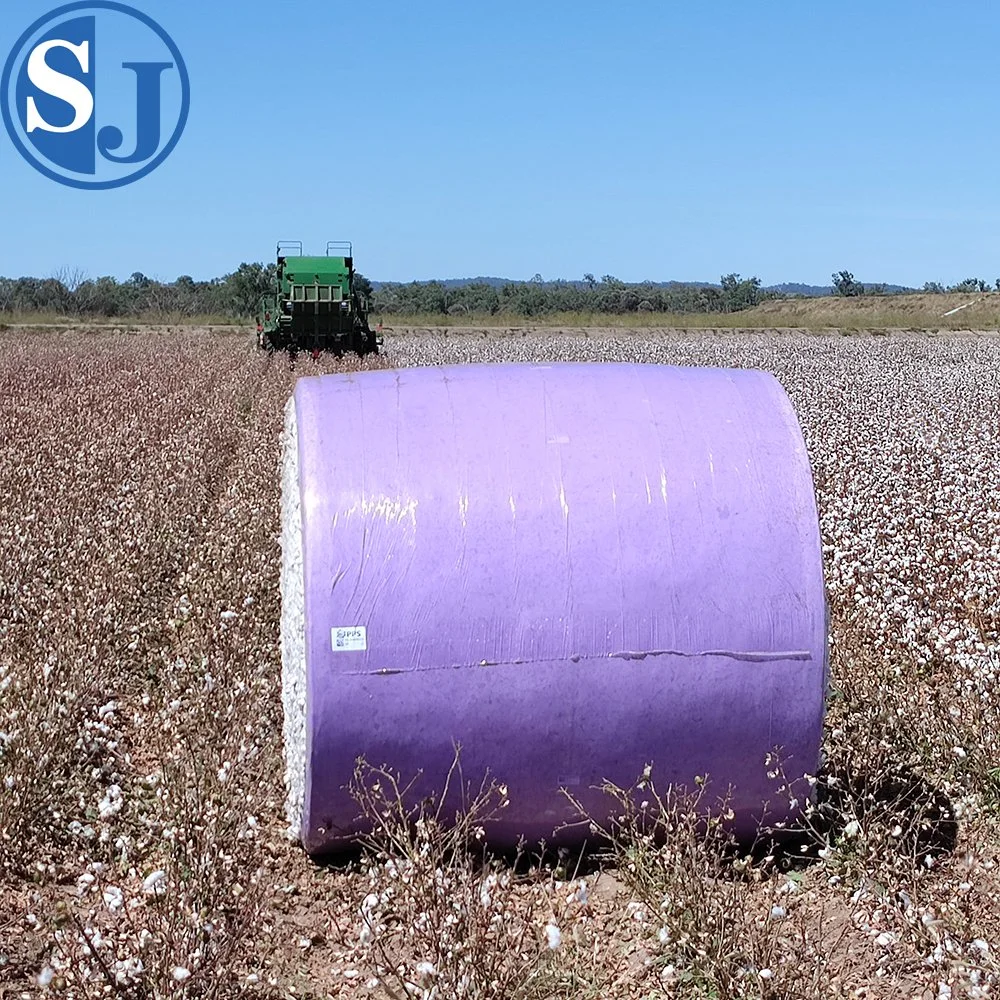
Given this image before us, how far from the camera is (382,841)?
3.56 meters

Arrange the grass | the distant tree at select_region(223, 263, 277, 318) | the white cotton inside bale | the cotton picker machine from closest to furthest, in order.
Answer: the white cotton inside bale < the cotton picker machine < the grass < the distant tree at select_region(223, 263, 277, 318)

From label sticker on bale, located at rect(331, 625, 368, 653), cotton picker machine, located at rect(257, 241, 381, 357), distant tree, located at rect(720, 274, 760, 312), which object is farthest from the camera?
distant tree, located at rect(720, 274, 760, 312)

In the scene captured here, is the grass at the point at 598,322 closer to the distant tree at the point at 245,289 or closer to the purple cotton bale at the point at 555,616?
the distant tree at the point at 245,289

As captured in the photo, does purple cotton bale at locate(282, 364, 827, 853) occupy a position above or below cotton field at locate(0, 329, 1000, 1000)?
above

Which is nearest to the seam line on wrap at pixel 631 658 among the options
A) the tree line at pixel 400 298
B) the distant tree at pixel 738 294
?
the tree line at pixel 400 298

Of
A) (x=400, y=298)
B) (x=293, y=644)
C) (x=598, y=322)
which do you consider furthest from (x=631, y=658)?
(x=400, y=298)

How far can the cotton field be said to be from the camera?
297 cm

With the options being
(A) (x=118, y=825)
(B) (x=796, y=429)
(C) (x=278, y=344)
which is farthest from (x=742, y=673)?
(C) (x=278, y=344)

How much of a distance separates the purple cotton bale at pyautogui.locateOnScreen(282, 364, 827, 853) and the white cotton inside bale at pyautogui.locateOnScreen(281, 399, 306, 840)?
0.04 meters

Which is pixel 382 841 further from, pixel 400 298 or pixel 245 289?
pixel 400 298

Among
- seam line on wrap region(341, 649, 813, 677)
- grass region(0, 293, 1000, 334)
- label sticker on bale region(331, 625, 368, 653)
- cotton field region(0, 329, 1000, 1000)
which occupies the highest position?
grass region(0, 293, 1000, 334)

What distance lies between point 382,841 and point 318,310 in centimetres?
1672

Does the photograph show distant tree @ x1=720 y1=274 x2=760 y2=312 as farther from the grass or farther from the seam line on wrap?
the seam line on wrap

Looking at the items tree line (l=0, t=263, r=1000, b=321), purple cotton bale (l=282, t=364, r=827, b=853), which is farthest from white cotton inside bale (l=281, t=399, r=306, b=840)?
tree line (l=0, t=263, r=1000, b=321)
